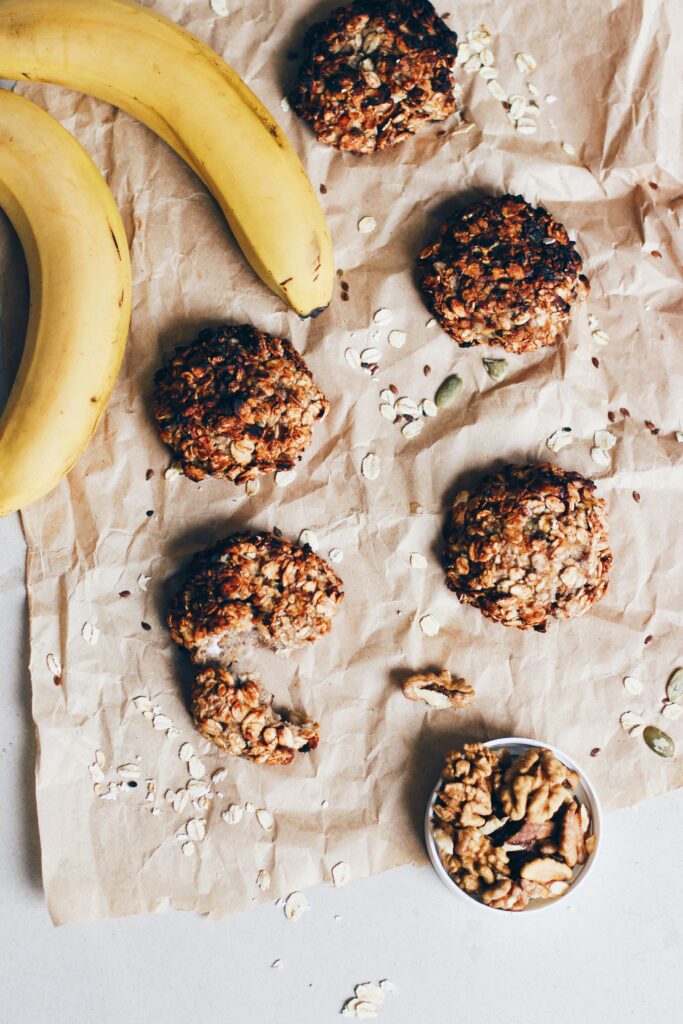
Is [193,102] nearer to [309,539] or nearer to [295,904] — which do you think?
[309,539]

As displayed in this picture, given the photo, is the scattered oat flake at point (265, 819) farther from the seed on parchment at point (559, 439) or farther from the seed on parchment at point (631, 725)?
the seed on parchment at point (559, 439)

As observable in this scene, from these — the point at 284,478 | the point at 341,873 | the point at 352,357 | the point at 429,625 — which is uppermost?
the point at 352,357

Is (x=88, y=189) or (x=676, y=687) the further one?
(x=676, y=687)

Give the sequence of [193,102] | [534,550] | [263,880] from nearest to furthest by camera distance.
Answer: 1. [193,102]
2. [534,550]
3. [263,880]

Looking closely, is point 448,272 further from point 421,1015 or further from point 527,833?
point 421,1015

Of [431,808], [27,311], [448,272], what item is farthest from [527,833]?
[27,311]

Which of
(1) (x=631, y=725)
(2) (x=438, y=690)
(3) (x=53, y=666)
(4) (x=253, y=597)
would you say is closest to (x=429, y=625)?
(2) (x=438, y=690)
